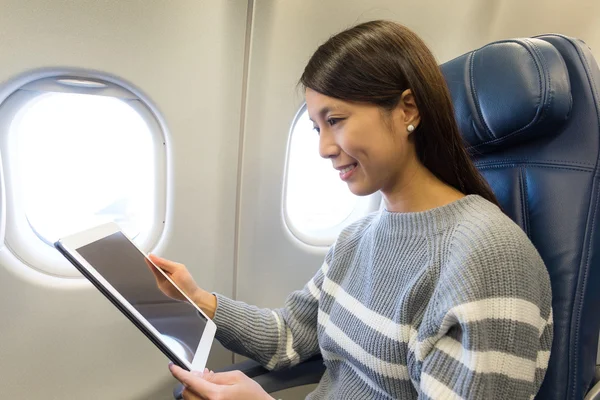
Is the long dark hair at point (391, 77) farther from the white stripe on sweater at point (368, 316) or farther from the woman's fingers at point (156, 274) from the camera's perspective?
the woman's fingers at point (156, 274)

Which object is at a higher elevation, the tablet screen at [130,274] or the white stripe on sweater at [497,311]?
the white stripe on sweater at [497,311]

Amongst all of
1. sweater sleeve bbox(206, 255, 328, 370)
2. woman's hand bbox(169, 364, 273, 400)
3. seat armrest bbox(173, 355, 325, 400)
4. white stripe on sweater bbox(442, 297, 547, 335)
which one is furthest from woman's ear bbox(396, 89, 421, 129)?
seat armrest bbox(173, 355, 325, 400)

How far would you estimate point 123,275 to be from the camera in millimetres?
866

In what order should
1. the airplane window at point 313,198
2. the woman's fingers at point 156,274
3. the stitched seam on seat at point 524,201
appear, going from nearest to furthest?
the stitched seam on seat at point 524,201 → the woman's fingers at point 156,274 → the airplane window at point 313,198

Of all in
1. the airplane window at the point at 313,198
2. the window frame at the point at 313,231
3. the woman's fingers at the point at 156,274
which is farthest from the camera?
the airplane window at the point at 313,198

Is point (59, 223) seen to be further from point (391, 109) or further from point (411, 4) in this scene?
point (411, 4)

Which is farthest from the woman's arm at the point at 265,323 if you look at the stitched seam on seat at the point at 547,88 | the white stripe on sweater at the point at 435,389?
the stitched seam on seat at the point at 547,88

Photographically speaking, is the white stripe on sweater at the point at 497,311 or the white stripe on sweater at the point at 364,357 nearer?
the white stripe on sweater at the point at 497,311

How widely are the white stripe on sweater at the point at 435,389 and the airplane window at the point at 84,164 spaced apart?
0.94 meters

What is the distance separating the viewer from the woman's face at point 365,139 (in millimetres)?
838

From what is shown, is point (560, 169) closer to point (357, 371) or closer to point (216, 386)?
→ point (357, 371)

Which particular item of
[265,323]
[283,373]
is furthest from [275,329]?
[283,373]

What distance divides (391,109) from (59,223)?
1.09 meters

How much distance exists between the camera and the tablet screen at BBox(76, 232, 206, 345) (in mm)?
814
